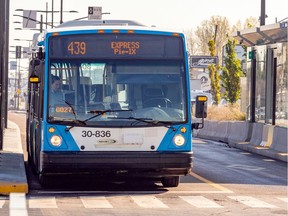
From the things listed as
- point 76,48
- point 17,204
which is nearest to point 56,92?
point 76,48

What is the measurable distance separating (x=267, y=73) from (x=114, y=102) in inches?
805

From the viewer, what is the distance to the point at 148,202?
15828 mm

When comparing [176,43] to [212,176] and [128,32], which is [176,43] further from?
[212,176]

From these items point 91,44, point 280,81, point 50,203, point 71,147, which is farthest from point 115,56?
point 280,81

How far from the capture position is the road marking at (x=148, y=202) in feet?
50.1

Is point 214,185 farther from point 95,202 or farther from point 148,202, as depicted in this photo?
point 95,202

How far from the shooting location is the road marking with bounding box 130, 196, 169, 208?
50.1ft

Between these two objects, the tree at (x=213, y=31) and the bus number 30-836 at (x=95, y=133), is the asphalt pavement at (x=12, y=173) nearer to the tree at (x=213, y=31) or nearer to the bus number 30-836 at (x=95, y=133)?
the bus number 30-836 at (x=95, y=133)

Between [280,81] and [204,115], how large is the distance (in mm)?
17349

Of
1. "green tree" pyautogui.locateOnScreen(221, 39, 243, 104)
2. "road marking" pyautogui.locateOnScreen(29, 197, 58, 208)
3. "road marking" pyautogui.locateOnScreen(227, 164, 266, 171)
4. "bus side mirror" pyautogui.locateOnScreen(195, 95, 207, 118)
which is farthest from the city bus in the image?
"green tree" pyautogui.locateOnScreen(221, 39, 243, 104)

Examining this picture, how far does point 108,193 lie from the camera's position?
1728 cm

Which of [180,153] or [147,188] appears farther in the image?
[147,188]

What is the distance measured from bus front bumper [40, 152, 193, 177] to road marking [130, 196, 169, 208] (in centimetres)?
69

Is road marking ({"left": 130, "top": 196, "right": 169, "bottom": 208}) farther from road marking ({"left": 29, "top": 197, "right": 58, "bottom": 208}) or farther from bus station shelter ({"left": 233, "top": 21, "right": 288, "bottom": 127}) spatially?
bus station shelter ({"left": 233, "top": 21, "right": 288, "bottom": 127})
